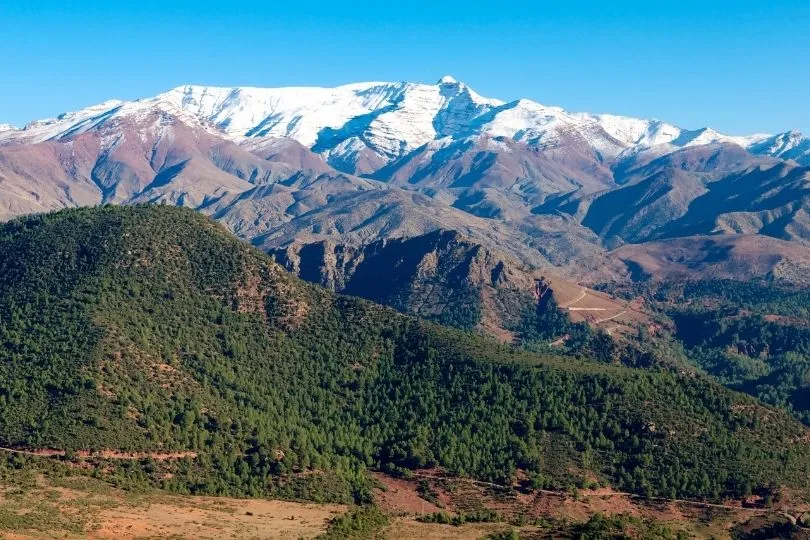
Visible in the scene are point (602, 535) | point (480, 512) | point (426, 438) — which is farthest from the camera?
point (426, 438)

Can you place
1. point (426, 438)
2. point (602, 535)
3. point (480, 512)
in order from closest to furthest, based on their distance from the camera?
point (602, 535), point (480, 512), point (426, 438)

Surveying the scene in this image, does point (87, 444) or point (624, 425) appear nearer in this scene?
point (87, 444)

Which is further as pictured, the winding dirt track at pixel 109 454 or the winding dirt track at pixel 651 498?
the winding dirt track at pixel 651 498

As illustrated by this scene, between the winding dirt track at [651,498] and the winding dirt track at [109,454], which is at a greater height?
the winding dirt track at [109,454]

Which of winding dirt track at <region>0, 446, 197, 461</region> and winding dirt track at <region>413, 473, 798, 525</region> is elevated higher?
winding dirt track at <region>0, 446, 197, 461</region>

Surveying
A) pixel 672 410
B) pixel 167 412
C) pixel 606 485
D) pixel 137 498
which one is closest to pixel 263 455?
pixel 167 412

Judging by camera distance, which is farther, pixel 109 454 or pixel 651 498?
pixel 651 498

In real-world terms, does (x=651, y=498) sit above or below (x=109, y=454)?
below

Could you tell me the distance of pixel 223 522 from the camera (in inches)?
5497

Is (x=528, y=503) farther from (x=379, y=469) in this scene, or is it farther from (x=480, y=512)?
(x=379, y=469)

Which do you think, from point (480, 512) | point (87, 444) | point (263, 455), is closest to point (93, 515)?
point (87, 444)

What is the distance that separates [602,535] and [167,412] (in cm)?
8292

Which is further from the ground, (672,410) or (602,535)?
(672,410)

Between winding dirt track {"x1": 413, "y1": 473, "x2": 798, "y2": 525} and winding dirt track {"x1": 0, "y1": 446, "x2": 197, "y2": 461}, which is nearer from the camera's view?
winding dirt track {"x1": 0, "y1": 446, "x2": 197, "y2": 461}
